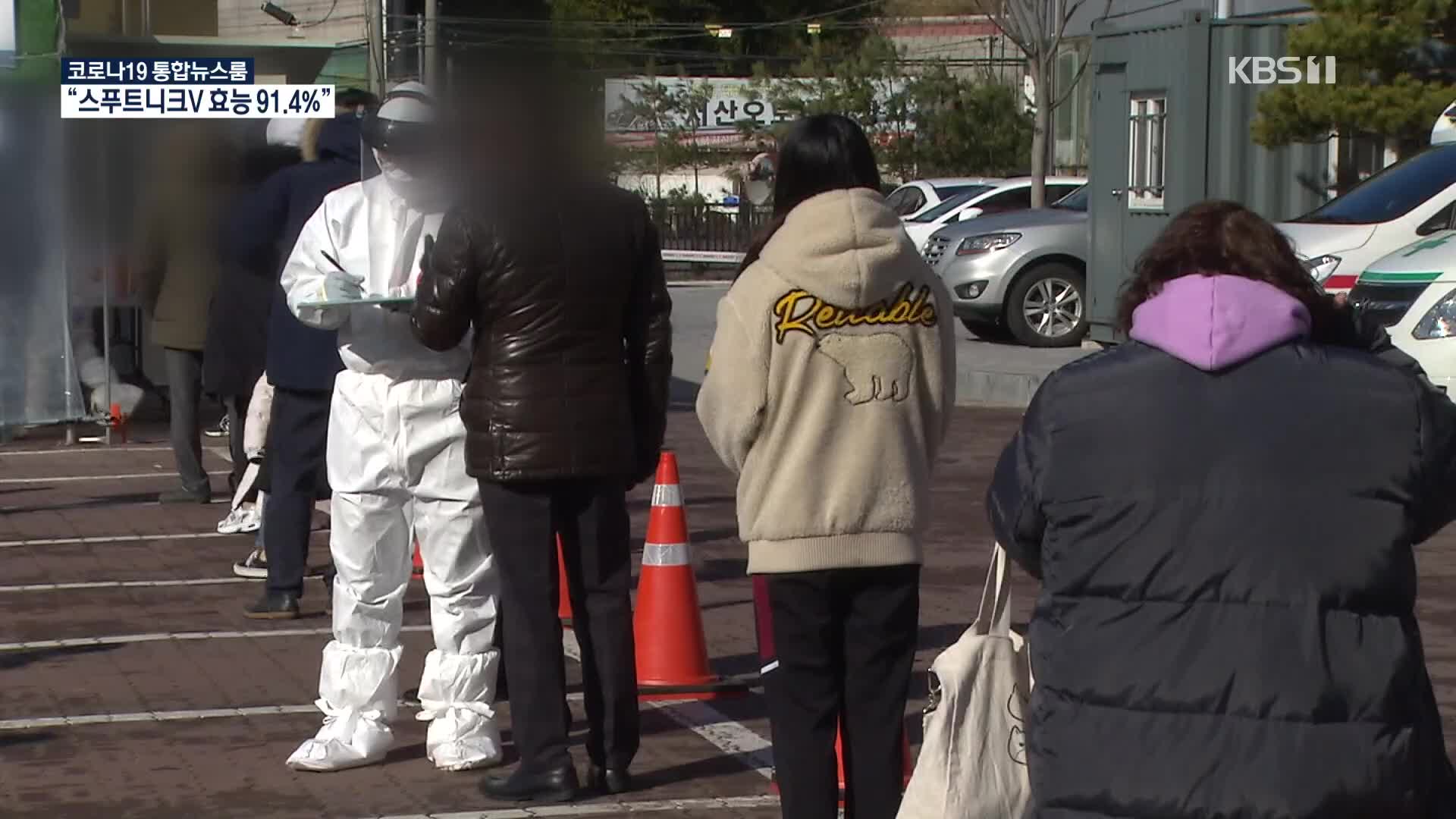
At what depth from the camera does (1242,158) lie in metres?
18.7

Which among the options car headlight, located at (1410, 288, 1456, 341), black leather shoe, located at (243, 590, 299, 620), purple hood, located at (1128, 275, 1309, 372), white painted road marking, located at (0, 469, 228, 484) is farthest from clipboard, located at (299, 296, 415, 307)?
white painted road marking, located at (0, 469, 228, 484)

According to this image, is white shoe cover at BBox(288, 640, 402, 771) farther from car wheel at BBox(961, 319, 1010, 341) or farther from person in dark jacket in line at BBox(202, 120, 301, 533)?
car wheel at BBox(961, 319, 1010, 341)

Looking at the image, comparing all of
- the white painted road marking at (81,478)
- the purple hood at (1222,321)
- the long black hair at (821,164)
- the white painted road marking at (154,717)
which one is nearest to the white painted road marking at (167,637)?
the white painted road marking at (154,717)

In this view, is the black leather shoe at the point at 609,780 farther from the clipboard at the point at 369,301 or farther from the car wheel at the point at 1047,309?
the car wheel at the point at 1047,309

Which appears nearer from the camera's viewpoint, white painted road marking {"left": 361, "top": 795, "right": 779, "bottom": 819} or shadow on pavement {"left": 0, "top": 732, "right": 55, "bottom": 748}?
white painted road marking {"left": 361, "top": 795, "right": 779, "bottom": 819}

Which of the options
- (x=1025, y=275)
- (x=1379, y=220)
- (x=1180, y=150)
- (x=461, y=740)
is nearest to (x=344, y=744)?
(x=461, y=740)

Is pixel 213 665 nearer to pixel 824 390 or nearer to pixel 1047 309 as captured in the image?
pixel 824 390

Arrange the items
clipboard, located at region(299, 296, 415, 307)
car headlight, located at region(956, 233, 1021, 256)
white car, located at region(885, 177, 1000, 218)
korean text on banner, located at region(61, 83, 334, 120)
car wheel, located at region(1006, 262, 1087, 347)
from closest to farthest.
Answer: clipboard, located at region(299, 296, 415, 307) < korean text on banner, located at region(61, 83, 334, 120) < car headlight, located at region(956, 233, 1021, 256) < car wheel, located at region(1006, 262, 1087, 347) < white car, located at region(885, 177, 1000, 218)

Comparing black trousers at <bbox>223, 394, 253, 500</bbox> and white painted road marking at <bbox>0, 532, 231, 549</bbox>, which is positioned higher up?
black trousers at <bbox>223, 394, 253, 500</bbox>

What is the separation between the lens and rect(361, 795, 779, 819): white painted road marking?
19.5 feet

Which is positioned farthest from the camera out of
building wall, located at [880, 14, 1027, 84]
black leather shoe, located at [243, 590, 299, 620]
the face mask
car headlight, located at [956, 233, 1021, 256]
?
building wall, located at [880, 14, 1027, 84]

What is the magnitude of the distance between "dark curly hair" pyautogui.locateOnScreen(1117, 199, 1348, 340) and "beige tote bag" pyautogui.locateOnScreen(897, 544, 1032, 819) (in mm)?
792

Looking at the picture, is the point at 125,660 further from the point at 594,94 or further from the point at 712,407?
the point at 712,407
